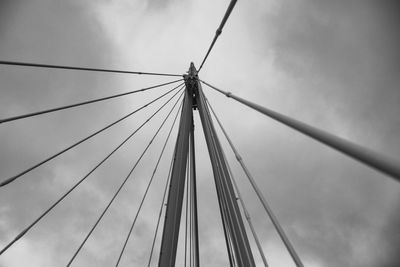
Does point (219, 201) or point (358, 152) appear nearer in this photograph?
point (358, 152)

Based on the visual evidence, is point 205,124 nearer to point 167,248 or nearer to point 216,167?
point 216,167

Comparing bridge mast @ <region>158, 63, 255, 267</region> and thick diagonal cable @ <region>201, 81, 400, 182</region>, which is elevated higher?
thick diagonal cable @ <region>201, 81, 400, 182</region>

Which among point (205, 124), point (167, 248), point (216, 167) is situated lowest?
point (167, 248)

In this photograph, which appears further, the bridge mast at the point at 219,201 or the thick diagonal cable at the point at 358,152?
the bridge mast at the point at 219,201

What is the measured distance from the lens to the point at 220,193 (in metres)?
6.84

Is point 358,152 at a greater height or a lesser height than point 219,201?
greater

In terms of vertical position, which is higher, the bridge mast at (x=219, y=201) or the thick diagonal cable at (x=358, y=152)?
the thick diagonal cable at (x=358, y=152)

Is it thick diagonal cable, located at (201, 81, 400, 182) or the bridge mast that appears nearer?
thick diagonal cable, located at (201, 81, 400, 182)

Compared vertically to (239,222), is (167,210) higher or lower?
lower

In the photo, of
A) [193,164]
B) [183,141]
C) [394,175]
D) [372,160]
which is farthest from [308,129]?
[193,164]

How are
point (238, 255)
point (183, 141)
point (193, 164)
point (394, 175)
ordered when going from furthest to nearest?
point (193, 164) → point (183, 141) → point (238, 255) → point (394, 175)

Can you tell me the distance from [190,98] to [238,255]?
7566mm

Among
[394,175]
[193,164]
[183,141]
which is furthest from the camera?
[193,164]

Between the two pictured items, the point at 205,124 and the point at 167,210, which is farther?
the point at 205,124
